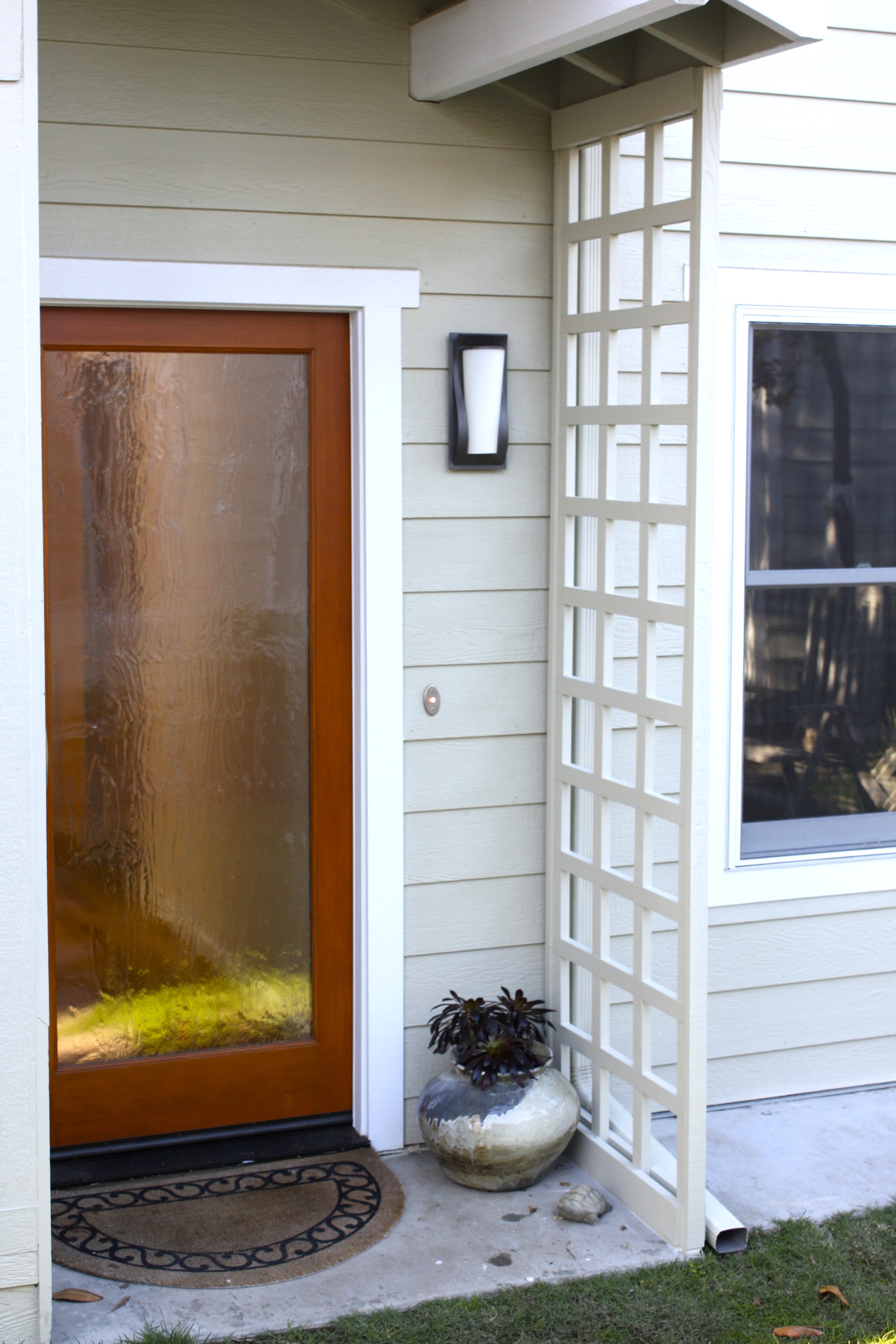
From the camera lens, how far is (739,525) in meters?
3.49

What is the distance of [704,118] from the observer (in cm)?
261

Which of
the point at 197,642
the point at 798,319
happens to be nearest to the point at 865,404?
the point at 798,319

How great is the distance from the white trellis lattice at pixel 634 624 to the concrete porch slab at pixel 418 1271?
0.17 m

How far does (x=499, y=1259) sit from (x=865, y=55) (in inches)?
126

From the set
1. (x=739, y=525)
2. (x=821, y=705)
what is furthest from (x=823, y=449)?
(x=821, y=705)

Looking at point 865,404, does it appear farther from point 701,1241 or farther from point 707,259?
point 701,1241

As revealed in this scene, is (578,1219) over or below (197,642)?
below

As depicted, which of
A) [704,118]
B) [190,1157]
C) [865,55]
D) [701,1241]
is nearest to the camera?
[704,118]

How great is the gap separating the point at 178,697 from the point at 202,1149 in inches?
44.7

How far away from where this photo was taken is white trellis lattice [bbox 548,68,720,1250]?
2.73 meters

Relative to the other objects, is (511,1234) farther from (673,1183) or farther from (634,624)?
(634,624)

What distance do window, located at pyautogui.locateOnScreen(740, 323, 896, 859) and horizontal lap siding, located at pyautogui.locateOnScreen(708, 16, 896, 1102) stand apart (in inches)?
8.2

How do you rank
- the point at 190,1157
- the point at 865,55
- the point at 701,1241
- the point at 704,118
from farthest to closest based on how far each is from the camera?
the point at 865,55
the point at 190,1157
the point at 701,1241
the point at 704,118

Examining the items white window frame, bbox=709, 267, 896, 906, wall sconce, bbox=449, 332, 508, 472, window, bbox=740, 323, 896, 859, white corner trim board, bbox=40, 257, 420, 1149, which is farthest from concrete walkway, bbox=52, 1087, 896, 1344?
wall sconce, bbox=449, 332, 508, 472
